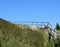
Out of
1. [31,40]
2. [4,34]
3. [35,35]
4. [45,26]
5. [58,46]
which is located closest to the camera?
[4,34]

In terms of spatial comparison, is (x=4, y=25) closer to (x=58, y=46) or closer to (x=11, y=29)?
(x=11, y=29)

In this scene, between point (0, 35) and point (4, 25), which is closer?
point (0, 35)

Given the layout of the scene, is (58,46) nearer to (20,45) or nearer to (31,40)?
(31,40)

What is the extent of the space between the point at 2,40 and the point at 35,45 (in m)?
8.89

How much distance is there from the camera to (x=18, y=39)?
20359 mm

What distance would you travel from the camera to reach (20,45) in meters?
20.2

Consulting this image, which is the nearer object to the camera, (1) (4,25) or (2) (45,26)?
(1) (4,25)

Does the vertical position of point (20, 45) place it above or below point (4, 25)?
below

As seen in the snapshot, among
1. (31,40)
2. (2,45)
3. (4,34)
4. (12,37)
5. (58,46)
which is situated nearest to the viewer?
(2,45)

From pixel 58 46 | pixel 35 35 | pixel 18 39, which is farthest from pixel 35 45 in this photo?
pixel 58 46

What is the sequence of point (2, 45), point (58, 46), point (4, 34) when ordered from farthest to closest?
point (58, 46), point (4, 34), point (2, 45)

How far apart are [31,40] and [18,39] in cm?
417

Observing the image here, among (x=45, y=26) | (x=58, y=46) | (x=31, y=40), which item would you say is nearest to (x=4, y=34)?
(x=31, y=40)

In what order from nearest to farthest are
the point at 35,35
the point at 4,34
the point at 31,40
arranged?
1. the point at 4,34
2. the point at 31,40
3. the point at 35,35
